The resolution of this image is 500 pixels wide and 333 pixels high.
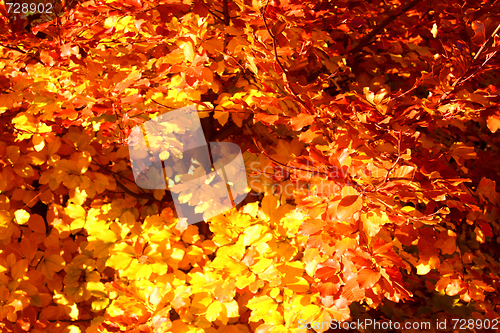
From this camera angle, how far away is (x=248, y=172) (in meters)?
2.15

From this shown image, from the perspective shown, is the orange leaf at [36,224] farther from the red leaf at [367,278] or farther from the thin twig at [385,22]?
the thin twig at [385,22]

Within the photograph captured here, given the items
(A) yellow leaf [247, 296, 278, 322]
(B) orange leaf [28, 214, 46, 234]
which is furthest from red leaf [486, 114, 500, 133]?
(B) orange leaf [28, 214, 46, 234]

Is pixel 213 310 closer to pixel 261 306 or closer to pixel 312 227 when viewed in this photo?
pixel 261 306

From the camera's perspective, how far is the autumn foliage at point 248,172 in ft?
4.54

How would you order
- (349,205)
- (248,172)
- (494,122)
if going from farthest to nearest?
(248,172) < (494,122) < (349,205)

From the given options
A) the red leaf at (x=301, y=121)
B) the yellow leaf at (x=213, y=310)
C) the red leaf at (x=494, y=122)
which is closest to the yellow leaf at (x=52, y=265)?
the yellow leaf at (x=213, y=310)

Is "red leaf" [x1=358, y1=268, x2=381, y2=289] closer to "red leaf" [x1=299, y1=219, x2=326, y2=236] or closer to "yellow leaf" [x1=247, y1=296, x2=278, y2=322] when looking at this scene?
"red leaf" [x1=299, y1=219, x2=326, y2=236]

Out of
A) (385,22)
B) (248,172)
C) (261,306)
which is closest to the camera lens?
(261,306)

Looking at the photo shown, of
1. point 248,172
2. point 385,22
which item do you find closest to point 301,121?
point 248,172

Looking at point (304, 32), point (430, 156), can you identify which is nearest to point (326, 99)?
point (304, 32)

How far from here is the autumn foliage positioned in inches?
54.4

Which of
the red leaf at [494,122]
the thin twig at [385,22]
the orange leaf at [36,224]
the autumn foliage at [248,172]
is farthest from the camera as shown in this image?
the thin twig at [385,22]

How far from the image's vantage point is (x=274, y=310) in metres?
1.62

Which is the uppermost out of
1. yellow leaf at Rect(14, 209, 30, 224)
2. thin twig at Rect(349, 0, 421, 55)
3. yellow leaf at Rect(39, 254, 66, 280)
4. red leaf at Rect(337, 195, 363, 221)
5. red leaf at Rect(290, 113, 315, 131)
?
thin twig at Rect(349, 0, 421, 55)
